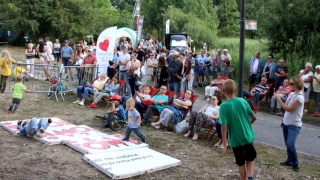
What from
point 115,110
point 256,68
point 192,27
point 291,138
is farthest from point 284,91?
point 192,27

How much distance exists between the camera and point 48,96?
43.4 ft

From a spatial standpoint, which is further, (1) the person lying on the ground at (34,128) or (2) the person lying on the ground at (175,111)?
(2) the person lying on the ground at (175,111)

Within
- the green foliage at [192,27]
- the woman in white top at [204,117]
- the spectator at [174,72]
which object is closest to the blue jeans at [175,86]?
the spectator at [174,72]

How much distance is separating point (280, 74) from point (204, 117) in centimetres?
530

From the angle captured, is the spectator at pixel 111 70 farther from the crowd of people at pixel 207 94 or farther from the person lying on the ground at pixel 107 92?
the person lying on the ground at pixel 107 92

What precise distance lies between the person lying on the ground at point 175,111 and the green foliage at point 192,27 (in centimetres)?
3389

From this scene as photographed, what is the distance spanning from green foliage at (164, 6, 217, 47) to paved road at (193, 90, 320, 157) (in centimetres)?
3196

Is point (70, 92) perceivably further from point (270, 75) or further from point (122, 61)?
point (270, 75)

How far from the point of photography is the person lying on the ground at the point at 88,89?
12234mm

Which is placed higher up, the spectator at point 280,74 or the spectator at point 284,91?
the spectator at point 280,74

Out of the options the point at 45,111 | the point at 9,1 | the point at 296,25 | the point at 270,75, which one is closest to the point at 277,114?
the point at 270,75

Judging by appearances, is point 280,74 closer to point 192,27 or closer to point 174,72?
point 174,72

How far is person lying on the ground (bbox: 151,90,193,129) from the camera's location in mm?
9539

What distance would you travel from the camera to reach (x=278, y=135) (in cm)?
965
